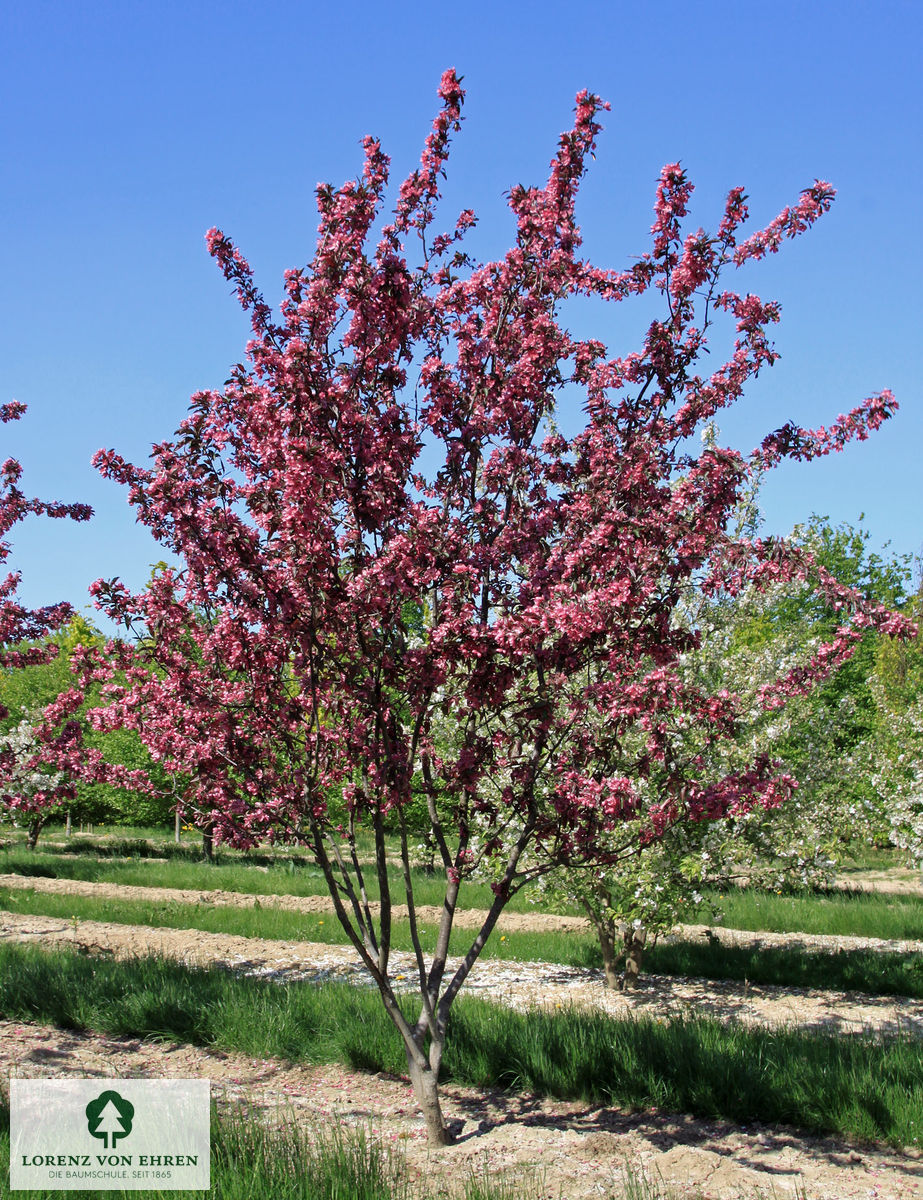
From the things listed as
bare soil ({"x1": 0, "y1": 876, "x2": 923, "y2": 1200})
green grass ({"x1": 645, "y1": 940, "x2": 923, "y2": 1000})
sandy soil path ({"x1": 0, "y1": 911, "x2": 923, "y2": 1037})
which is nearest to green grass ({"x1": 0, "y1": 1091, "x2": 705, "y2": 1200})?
bare soil ({"x1": 0, "y1": 876, "x2": 923, "y2": 1200})

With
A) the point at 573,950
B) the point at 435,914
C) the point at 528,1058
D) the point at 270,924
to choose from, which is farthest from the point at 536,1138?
the point at 435,914

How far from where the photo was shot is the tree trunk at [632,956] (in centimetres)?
1111

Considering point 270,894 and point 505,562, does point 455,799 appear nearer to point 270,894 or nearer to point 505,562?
point 505,562

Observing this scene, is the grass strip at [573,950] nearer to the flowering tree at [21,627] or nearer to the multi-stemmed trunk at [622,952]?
the multi-stemmed trunk at [622,952]

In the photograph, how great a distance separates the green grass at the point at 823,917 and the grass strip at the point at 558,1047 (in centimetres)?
692

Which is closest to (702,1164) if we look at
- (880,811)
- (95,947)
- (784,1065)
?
(784,1065)

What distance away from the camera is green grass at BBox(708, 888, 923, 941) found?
14.7 m

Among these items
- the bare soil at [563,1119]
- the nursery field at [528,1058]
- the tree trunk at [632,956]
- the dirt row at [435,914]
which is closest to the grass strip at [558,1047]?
the nursery field at [528,1058]

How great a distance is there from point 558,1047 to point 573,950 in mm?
6171

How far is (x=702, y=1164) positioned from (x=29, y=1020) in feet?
21.1

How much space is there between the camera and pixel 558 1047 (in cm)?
694

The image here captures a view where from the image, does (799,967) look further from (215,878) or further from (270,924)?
(215,878)

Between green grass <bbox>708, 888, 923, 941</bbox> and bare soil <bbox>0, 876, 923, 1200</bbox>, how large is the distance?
3.59 meters

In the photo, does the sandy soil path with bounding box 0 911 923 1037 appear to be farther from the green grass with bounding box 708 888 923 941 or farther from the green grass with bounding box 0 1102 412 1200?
the green grass with bounding box 0 1102 412 1200
